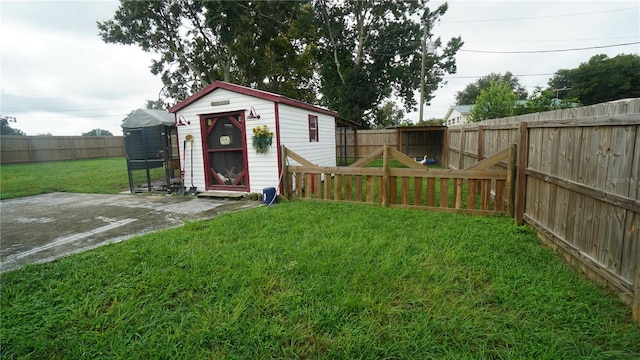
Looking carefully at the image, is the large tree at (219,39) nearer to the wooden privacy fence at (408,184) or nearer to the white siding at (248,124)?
the white siding at (248,124)

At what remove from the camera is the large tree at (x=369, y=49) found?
2020 centimetres

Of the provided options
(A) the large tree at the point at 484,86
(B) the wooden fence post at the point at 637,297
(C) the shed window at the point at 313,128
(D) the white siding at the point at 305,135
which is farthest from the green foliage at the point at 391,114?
(B) the wooden fence post at the point at 637,297

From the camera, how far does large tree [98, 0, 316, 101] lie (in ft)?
49.5

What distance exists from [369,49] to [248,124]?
17124 mm

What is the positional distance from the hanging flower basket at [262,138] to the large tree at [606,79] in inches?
1519

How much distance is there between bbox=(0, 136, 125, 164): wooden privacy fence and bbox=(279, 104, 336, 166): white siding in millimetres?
18630

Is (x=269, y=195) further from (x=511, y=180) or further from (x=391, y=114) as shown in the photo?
(x=391, y=114)

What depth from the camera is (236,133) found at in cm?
709

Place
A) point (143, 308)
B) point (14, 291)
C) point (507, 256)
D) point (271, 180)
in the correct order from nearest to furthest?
1. point (143, 308)
2. point (14, 291)
3. point (507, 256)
4. point (271, 180)

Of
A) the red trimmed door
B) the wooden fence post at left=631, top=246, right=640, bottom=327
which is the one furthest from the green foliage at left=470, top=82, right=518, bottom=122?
the wooden fence post at left=631, top=246, right=640, bottom=327

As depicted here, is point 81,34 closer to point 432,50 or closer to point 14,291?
point 14,291

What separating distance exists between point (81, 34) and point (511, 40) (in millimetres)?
20940

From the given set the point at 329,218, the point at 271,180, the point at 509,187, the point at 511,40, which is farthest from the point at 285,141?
Answer: the point at 511,40

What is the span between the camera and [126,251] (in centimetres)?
346
